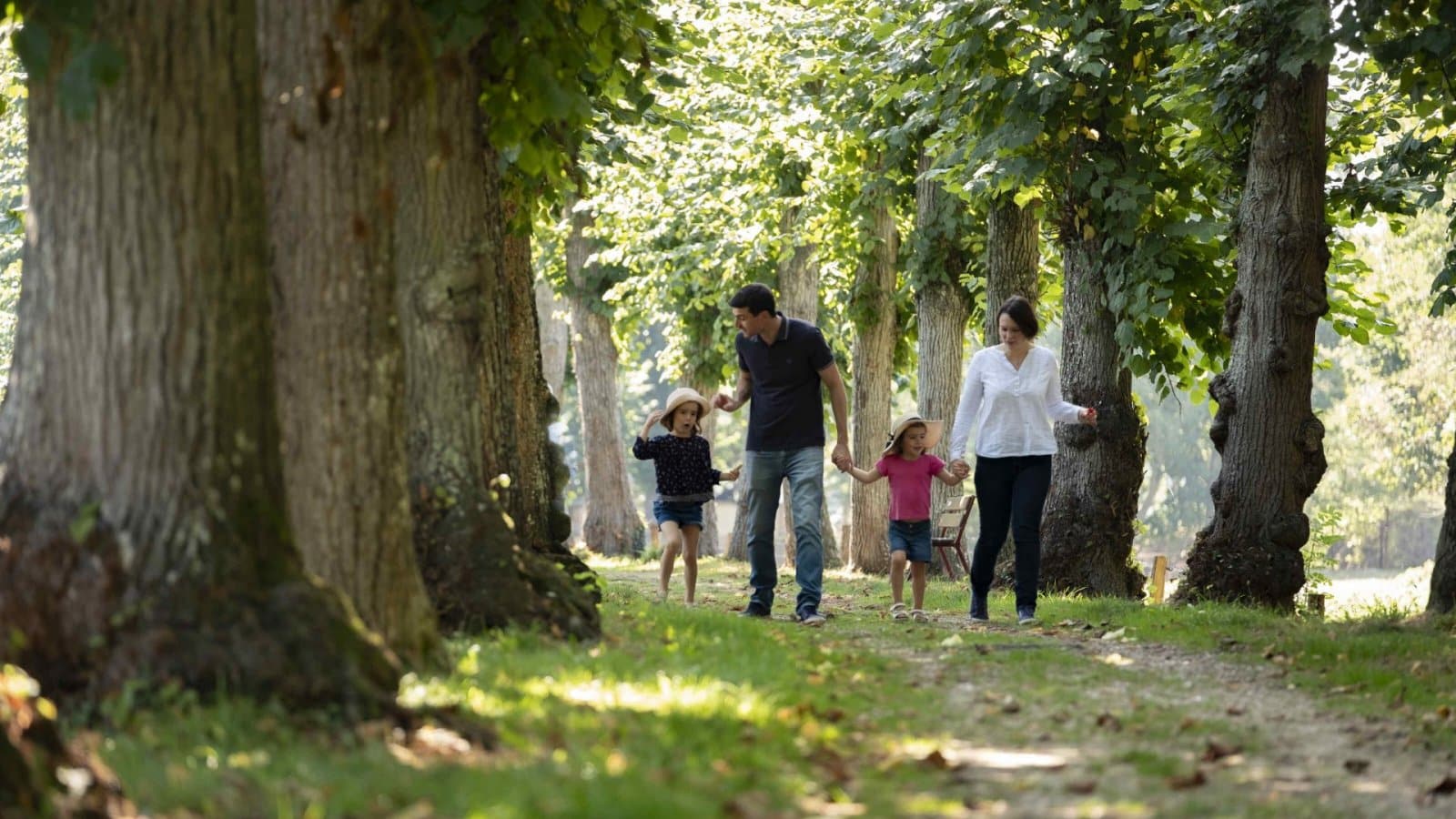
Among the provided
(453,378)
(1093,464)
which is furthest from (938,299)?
(453,378)

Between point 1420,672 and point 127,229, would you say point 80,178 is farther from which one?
point 1420,672

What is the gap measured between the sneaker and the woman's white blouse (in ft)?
3.50

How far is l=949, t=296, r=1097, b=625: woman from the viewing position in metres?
12.2

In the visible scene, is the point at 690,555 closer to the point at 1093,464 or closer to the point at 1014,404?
the point at 1014,404

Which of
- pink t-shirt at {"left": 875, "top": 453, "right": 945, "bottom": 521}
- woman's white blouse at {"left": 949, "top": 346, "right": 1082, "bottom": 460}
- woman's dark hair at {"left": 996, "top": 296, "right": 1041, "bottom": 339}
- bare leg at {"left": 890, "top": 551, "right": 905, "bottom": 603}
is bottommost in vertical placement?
bare leg at {"left": 890, "top": 551, "right": 905, "bottom": 603}

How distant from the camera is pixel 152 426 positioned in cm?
577

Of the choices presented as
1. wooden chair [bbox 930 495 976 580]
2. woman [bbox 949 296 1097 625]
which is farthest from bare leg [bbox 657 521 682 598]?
wooden chair [bbox 930 495 976 580]

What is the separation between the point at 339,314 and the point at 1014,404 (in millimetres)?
6377

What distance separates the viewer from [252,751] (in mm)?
5344

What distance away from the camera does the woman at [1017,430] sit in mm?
12195

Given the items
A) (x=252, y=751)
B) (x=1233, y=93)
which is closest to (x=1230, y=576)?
(x=1233, y=93)

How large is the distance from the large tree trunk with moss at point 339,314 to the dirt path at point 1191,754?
2.34m

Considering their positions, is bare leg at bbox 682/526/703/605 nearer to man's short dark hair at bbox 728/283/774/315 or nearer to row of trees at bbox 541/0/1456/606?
man's short dark hair at bbox 728/283/774/315

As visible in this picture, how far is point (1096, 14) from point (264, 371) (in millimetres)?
10982
